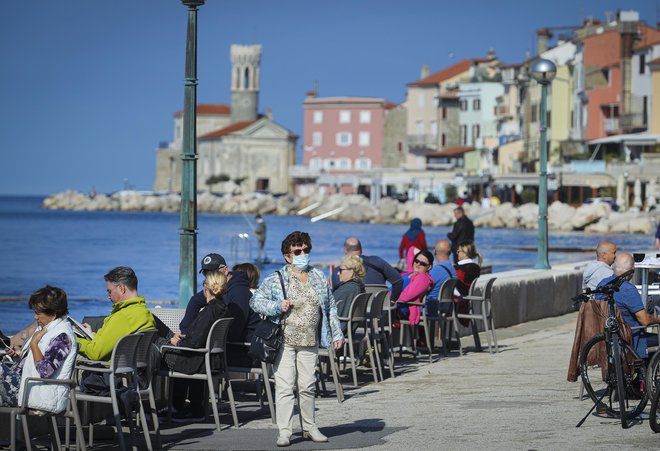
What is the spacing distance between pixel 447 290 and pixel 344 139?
416ft

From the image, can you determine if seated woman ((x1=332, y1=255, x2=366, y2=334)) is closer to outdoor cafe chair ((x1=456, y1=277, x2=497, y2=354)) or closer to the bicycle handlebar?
outdoor cafe chair ((x1=456, y1=277, x2=497, y2=354))

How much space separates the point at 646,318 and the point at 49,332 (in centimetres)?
439

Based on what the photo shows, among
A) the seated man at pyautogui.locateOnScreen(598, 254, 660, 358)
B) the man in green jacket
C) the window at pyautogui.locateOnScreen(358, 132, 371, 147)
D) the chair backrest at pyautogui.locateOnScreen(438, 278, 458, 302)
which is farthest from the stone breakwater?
the man in green jacket

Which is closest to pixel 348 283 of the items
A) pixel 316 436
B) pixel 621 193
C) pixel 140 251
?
pixel 316 436

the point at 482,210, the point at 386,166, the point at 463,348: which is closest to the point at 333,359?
the point at 463,348

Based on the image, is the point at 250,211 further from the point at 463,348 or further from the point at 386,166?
the point at 463,348

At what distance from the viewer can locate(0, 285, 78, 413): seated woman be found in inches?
291

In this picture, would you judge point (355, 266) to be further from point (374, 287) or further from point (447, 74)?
point (447, 74)

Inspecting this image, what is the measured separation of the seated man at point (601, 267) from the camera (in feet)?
35.1

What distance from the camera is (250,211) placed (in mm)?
132500

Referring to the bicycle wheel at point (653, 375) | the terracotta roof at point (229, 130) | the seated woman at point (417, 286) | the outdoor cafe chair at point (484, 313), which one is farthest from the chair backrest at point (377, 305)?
the terracotta roof at point (229, 130)

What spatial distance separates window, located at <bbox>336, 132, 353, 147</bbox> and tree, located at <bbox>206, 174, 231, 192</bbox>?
19.6 m

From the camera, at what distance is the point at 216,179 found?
15412 cm

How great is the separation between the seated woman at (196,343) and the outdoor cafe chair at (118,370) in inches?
31.9
